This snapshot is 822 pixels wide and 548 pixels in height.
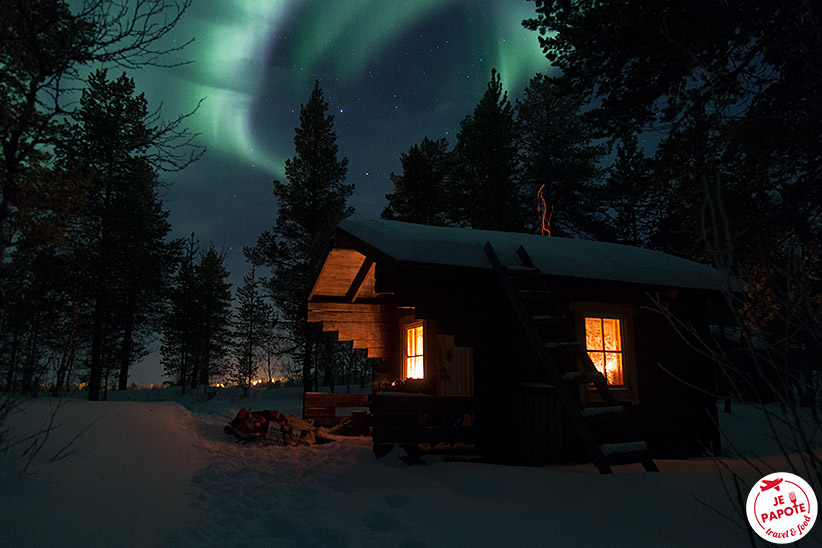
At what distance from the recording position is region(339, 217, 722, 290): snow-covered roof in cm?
727

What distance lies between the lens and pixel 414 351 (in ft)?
33.7

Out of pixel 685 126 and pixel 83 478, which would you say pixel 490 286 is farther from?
pixel 83 478

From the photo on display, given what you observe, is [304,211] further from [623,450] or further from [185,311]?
[623,450]

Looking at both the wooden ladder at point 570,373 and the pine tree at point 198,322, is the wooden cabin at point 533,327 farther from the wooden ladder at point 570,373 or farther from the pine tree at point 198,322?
the pine tree at point 198,322

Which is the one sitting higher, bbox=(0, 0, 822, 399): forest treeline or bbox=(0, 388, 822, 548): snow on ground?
bbox=(0, 0, 822, 399): forest treeline

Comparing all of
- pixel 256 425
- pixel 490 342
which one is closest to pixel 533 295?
pixel 490 342

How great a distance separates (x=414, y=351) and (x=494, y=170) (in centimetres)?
1450

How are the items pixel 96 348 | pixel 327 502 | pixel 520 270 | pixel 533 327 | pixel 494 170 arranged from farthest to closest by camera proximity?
1. pixel 494 170
2. pixel 96 348
3. pixel 520 270
4. pixel 533 327
5. pixel 327 502

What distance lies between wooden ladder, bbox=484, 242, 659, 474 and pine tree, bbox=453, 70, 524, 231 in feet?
48.0

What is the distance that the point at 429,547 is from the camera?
13.3 ft

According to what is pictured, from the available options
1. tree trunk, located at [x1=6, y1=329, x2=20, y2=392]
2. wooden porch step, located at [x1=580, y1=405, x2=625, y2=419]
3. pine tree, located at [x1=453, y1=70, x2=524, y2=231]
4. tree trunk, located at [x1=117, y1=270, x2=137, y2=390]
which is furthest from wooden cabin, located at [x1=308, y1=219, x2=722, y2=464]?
tree trunk, located at [x1=117, y1=270, x2=137, y2=390]

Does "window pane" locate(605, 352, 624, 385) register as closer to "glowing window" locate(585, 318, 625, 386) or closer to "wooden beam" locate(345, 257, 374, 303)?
"glowing window" locate(585, 318, 625, 386)

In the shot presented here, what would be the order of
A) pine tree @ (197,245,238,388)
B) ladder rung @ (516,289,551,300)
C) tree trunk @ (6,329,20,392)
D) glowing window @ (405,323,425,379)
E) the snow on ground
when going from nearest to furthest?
the snow on ground → ladder rung @ (516,289,551,300) → tree trunk @ (6,329,20,392) → glowing window @ (405,323,425,379) → pine tree @ (197,245,238,388)

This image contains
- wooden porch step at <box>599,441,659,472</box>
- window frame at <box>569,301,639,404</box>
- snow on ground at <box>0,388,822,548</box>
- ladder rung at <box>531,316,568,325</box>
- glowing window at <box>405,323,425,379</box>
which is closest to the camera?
snow on ground at <box>0,388,822,548</box>
